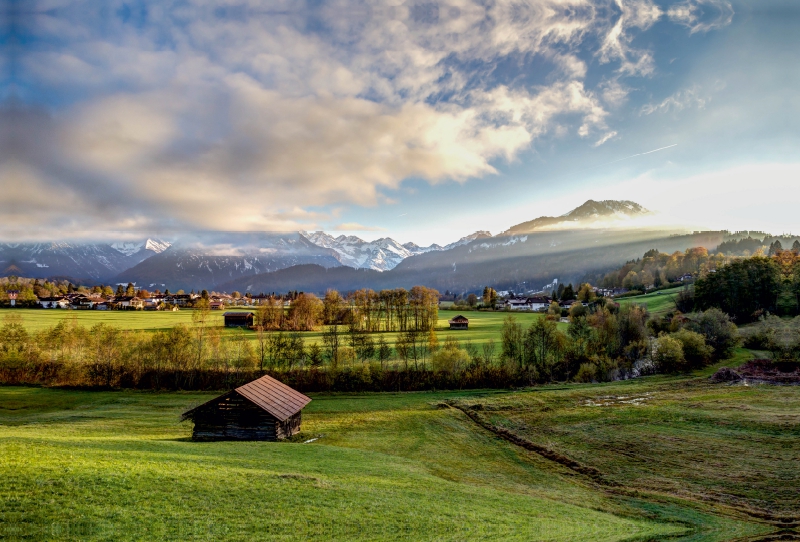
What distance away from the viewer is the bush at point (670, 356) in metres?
77.3

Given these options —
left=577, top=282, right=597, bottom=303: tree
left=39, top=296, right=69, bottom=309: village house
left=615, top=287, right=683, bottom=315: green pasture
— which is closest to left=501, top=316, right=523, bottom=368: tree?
left=615, top=287, right=683, bottom=315: green pasture

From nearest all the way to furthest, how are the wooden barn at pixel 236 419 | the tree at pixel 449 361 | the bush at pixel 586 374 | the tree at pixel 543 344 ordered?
the wooden barn at pixel 236 419
the tree at pixel 449 361
the bush at pixel 586 374
the tree at pixel 543 344

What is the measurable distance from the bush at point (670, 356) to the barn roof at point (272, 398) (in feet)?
227

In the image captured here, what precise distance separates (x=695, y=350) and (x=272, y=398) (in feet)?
263

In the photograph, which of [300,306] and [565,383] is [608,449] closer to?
[565,383]

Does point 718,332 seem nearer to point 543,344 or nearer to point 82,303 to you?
point 543,344

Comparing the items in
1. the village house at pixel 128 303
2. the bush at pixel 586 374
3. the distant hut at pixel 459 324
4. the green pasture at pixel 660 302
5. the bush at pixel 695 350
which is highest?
the village house at pixel 128 303

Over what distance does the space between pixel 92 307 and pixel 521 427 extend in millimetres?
193450

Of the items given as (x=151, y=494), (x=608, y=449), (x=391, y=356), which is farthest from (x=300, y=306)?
(x=151, y=494)

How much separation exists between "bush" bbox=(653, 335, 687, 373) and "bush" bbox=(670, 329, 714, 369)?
2362 millimetres

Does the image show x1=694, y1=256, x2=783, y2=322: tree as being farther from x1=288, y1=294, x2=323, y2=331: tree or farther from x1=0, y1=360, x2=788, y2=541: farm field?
x1=288, y1=294, x2=323, y2=331: tree

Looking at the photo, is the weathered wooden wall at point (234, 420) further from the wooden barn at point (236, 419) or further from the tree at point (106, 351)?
the tree at point (106, 351)

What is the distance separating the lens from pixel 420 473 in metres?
29.6

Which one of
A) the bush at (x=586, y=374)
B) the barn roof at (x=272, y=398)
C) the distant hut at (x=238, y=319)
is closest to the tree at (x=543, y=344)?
the bush at (x=586, y=374)
